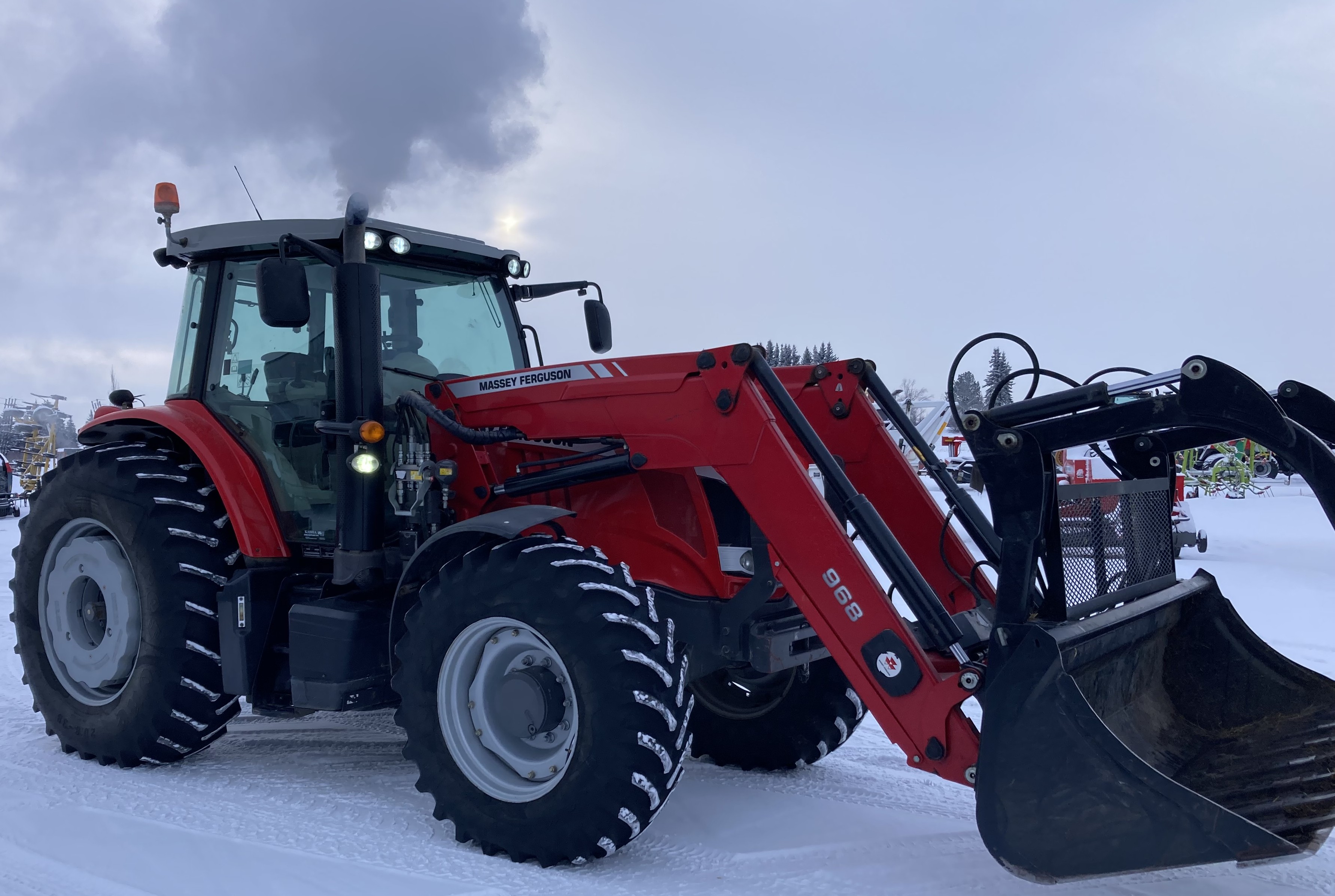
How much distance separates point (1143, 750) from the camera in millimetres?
3545

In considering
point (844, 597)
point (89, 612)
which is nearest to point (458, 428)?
point (844, 597)

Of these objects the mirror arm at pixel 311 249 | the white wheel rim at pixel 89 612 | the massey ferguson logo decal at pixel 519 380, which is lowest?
the white wheel rim at pixel 89 612

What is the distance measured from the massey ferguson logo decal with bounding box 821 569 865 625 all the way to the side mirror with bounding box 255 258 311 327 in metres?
2.17

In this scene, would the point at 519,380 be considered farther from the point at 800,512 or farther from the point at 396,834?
the point at 396,834

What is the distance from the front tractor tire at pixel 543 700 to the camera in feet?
11.1

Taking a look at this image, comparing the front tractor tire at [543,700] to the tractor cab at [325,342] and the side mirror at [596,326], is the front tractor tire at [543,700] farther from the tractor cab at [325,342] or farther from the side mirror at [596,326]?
the side mirror at [596,326]

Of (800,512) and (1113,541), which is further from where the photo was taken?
(1113,541)

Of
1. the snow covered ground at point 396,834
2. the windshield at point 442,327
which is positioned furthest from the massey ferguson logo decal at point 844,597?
the windshield at point 442,327

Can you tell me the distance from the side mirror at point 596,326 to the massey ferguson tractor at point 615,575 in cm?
1

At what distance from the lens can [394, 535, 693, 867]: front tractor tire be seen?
3.39 metres

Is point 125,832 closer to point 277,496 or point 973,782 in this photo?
point 277,496

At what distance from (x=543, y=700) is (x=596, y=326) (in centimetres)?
239

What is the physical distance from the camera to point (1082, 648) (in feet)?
10.6

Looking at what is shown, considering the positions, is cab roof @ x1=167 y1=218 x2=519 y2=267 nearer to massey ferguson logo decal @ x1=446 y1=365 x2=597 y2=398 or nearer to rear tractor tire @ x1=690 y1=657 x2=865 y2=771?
massey ferguson logo decal @ x1=446 y1=365 x2=597 y2=398
